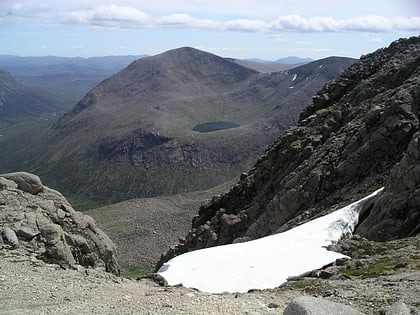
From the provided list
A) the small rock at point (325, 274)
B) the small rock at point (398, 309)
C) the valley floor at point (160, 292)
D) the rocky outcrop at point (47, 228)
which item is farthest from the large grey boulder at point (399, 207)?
the rocky outcrop at point (47, 228)

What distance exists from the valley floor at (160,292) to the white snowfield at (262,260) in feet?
9.23

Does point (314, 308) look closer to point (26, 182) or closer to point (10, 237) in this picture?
point (10, 237)

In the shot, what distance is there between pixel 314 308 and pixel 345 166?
35380 mm

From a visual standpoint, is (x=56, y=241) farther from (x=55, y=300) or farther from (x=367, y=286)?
(x=367, y=286)

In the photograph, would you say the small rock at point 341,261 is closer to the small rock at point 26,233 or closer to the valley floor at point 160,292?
the valley floor at point 160,292

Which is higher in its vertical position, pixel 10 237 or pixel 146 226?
pixel 10 237

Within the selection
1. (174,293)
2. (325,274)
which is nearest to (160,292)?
(174,293)

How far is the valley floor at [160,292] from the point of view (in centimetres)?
1811

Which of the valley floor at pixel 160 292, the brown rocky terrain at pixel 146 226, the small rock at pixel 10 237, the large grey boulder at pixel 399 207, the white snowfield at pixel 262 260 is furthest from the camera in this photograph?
the brown rocky terrain at pixel 146 226

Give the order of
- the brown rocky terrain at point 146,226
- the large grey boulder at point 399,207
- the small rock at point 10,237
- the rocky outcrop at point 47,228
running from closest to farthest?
the small rock at point 10,237
the rocky outcrop at point 47,228
the large grey boulder at point 399,207
the brown rocky terrain at point 146,226

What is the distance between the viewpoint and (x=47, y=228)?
25.9m

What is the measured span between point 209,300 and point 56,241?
1025cm

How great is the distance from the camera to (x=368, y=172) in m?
45.8

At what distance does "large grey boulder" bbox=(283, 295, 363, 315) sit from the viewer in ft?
47.4
